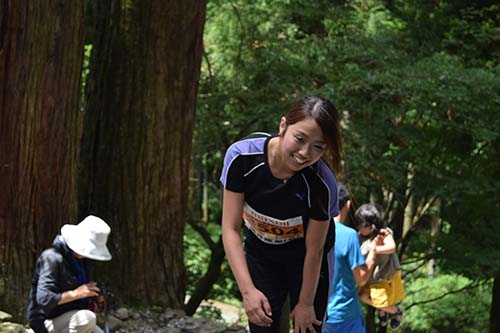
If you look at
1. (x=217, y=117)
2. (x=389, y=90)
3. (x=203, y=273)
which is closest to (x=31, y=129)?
(x=389, y=90)

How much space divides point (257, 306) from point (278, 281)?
366 millimetres

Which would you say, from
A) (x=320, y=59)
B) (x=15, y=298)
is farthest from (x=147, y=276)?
(x=320, y=59)

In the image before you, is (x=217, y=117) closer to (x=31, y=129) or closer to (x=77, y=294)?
(x=31, y=129)

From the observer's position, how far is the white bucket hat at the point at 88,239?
5.26 meters

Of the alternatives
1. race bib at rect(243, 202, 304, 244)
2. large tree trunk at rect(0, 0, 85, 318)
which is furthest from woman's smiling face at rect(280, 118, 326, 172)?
large tree trunk at rect(0, 0, 85, 318)

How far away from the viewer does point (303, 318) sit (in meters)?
3.34

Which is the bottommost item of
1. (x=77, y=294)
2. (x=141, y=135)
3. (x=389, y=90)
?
(x=77, y=294)

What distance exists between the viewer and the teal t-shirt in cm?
506

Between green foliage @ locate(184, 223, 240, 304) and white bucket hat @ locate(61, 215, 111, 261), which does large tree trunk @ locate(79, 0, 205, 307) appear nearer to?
white bucket hat @ locate(61, 215, 111, 261)

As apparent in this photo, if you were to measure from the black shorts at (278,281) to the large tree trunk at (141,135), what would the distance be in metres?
3.94

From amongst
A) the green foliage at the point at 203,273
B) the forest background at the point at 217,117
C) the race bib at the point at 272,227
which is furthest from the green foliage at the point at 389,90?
the race bib at the point at 272,227

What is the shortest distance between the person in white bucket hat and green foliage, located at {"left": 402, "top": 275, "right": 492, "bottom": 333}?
927 centimetres

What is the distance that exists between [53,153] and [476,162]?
7.55 metres

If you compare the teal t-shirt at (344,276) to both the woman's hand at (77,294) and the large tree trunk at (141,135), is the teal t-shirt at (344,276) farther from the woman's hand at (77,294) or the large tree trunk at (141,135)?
the large tree trunk at (141,135)
